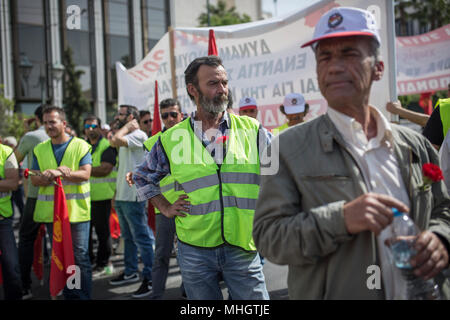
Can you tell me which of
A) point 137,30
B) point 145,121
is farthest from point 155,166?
point 137,30

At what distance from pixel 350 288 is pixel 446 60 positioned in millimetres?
7567

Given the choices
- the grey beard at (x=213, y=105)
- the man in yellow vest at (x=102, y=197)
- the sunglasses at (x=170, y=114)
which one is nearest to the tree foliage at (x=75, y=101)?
the man in yellow vest at (x=102, y=197)

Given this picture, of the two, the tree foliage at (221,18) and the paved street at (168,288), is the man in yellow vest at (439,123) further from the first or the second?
the tree foliage at (221,18)

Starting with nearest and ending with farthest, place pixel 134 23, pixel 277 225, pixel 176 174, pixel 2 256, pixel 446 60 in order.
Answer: pixel 277 225 < pixel 176 174 < pixel 2 256 < pixel 446 60 < pixel 134 23

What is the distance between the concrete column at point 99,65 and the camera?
27.0 m

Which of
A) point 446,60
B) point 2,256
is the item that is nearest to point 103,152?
point 2,256

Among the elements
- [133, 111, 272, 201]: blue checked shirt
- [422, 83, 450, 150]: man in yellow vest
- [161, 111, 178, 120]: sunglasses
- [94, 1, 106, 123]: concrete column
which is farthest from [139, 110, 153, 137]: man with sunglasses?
[94, 1, 106, 123]: concrete column

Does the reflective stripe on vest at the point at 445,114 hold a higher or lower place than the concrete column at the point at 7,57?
lower

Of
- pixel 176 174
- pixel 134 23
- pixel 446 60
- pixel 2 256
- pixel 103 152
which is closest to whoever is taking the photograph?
pixel 176 174

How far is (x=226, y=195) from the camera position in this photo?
8.95ft

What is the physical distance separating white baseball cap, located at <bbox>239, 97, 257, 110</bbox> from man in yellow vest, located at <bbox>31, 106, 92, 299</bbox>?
192 cm

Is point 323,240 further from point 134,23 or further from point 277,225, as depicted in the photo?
point 134,23

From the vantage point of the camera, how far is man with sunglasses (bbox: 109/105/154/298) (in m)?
5.35

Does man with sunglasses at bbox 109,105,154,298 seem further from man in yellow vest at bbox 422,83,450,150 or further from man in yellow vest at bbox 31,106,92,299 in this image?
man in yellow vest at bbox 422,83,450,150
